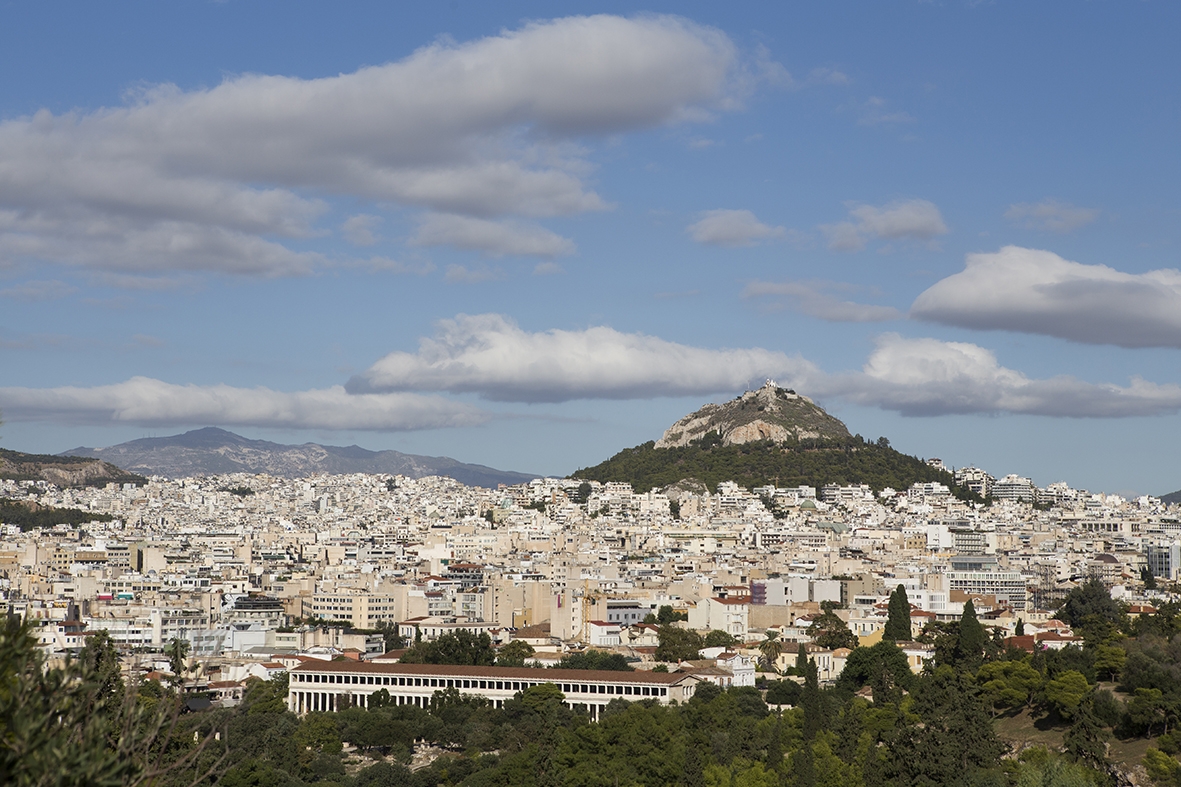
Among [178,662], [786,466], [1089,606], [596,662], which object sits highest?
[786,466]

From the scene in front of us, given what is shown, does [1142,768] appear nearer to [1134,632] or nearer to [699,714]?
[699,714]

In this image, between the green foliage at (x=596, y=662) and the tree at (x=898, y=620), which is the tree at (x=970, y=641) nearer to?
the tree at (x=898, y=620)

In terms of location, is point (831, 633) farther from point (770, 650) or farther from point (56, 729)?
point (56, 729)

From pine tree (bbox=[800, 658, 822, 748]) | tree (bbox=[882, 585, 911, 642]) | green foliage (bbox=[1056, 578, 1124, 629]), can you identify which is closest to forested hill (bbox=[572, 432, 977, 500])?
green foliage (bbox=[1056, 578, 1124, 629])

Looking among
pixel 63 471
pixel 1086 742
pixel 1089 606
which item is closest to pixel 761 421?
pixel 1089 606

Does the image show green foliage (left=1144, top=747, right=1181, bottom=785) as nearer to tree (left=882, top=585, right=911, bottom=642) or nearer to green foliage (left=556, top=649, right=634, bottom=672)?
tree (left=882, top=585, right=911, bottom=642)

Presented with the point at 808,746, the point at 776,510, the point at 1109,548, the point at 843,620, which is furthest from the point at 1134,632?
the point at 776,510
